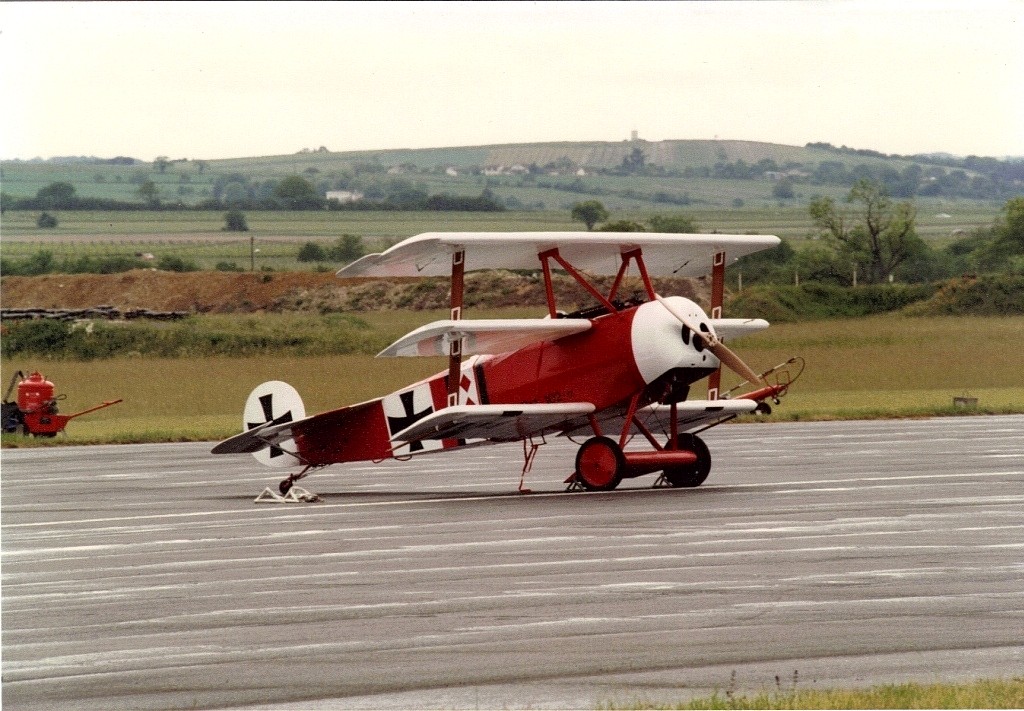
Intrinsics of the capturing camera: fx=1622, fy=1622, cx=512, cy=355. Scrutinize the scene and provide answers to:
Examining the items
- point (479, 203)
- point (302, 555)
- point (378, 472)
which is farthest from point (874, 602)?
point (479, 203)

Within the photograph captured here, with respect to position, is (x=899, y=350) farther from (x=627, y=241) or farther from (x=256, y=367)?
(x=627, y=241)

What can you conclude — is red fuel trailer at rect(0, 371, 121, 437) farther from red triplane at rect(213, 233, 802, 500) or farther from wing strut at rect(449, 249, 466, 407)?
wing strut at rect(449, 249, 466, 407)

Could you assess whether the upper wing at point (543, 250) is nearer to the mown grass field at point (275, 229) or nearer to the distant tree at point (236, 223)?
the mown grass field at point (275, 229)

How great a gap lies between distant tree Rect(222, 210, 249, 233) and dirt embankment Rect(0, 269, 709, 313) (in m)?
31.4

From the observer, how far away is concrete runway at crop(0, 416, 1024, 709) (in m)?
9.45

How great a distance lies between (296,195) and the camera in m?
114

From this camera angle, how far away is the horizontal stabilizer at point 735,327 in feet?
69.9

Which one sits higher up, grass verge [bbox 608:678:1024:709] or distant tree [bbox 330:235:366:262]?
grass verge [bbox 608:678:1024:709]

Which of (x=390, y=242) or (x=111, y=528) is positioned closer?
(x=111, y=528)

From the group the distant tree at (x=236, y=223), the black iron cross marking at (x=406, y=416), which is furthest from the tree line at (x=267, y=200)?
the black iron cross marking at (x=406, y=416)

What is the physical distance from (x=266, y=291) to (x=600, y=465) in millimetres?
50399

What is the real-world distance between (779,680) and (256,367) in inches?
1647

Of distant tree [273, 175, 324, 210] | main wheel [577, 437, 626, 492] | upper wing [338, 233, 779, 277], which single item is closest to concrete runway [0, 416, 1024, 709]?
main wheel [577, 437, 626, 492]

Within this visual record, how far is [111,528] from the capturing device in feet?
57.9
